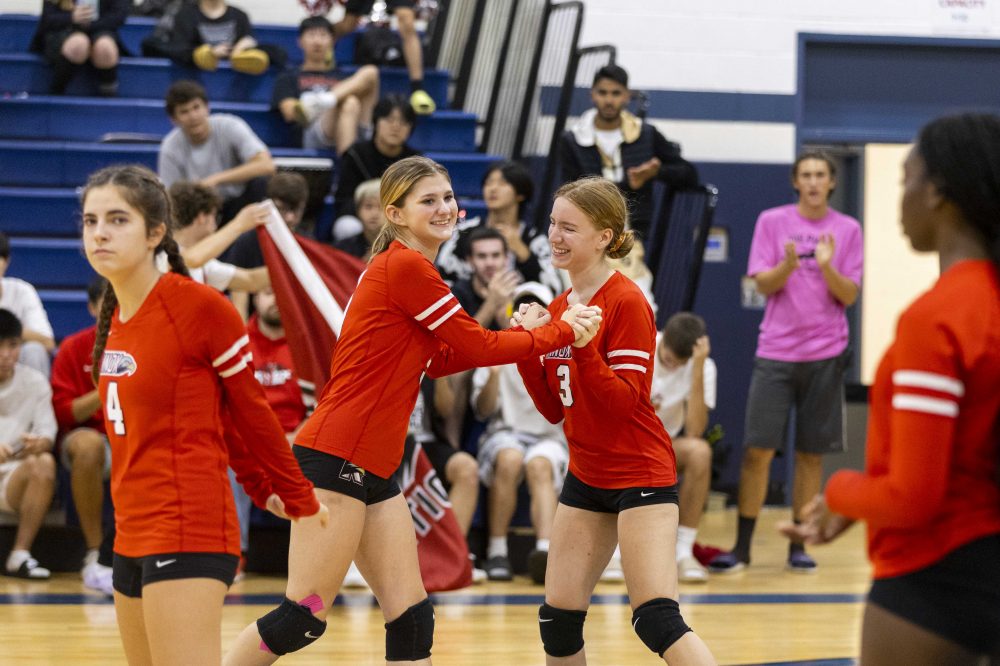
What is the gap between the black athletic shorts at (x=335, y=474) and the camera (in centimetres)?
357

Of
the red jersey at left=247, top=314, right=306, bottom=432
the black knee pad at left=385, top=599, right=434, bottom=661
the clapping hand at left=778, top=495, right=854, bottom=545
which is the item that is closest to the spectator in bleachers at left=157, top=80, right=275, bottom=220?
the red jersey at left=247, top=314, right=306, bottom=432

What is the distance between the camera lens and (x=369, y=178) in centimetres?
796

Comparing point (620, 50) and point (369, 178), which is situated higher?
point (620, 50)

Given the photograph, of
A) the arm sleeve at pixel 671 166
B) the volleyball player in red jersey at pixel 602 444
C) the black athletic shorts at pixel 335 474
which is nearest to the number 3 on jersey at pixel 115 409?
the black athletic shorts at pixel 335 474

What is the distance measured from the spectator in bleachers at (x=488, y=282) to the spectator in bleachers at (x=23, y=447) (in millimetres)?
2138

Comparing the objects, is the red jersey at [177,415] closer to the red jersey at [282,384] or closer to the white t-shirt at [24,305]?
the red jersey at [282,384]

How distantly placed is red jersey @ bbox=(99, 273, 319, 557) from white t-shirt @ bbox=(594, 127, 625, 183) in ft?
17.0

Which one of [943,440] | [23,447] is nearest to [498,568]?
[23,447]

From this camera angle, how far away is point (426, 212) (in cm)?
370

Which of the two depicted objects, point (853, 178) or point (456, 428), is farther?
point (853, 178)

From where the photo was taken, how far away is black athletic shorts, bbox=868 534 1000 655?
84.9 inches

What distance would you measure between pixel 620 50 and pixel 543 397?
6695mm

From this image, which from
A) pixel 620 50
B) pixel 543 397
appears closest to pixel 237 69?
pixel 620 50

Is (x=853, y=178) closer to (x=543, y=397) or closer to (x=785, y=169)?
(x=785, y=169)
